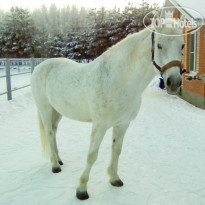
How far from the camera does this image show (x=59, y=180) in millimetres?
2723

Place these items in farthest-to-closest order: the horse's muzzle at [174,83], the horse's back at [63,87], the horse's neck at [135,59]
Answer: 1. the horse's back at [63,87]
2. the horse's neck at [135,59]
3. the horse's muzzle at [174,83]

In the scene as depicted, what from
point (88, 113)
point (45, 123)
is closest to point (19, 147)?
point (45, 123)

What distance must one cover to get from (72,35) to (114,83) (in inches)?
998

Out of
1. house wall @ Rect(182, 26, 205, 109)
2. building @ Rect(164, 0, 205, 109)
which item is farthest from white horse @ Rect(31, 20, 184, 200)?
house wall @ Rect(182, 26, 205, 109)

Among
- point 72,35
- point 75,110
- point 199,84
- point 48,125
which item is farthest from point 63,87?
point 72,35

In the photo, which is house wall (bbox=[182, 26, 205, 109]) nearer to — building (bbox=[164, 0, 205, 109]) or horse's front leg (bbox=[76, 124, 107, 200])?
building (bbox=[164, 0, 205, 109])

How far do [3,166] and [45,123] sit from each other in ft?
2.72

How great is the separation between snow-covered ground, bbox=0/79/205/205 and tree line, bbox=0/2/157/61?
11257mm

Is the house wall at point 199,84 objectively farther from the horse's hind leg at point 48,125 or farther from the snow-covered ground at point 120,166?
the horse's hind leg at point 48,125

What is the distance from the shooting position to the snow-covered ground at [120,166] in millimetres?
2375

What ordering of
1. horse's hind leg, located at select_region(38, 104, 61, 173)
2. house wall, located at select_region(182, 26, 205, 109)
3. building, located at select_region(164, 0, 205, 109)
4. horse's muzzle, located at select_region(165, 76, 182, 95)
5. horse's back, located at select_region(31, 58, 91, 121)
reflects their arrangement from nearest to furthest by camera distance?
1. horse's muzzle, located at select_region(165, 76, 182, 95)
2. horse's back, located at select_region(31, 58, 91, 121)
3. horse's hind leg, located at select_region(38, 104, 61, 173)
4. building, located at select_region(164, 0, 205, 109)
5. house wall, located at select_region(182, 26, 205, 109)

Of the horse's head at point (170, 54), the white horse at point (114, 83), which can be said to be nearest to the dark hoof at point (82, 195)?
the white horse at point (114, 83)

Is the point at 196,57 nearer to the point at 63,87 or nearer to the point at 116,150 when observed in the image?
the point at 116,150

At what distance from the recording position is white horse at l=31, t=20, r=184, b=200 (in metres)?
1.74
